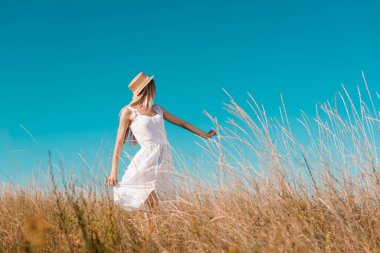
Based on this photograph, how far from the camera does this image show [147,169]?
4371 millimetres

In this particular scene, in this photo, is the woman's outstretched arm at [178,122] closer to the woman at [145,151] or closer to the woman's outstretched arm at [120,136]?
the woman at [145,151]

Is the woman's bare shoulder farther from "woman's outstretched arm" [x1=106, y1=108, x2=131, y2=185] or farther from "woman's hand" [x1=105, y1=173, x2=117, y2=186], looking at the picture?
"woman's hand" [x1=105, y1=173, x2=117, y2=186]

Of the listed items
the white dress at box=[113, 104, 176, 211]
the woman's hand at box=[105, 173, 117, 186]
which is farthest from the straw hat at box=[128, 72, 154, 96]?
the woman's hand at box=[105, 173, 117, 186]

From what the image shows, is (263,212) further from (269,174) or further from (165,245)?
(165,245)

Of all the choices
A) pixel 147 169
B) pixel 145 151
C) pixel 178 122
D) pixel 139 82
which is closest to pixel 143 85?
pixel 139 82

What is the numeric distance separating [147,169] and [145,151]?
0.64 ft

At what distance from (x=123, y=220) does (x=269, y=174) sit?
1.14 metres

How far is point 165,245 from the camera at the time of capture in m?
2.90

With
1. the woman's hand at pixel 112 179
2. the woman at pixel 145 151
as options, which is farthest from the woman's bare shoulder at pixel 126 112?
the woman's hand at pixel 112 179

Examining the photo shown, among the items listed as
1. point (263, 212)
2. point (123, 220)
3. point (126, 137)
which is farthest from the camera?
point (126, 137)

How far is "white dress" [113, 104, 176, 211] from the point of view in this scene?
4195 mm

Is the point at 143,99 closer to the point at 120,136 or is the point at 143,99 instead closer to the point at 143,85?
the point at 143,85

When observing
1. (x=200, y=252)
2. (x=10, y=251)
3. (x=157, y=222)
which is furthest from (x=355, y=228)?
(x=10, y=251)

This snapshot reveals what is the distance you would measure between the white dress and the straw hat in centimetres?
22
